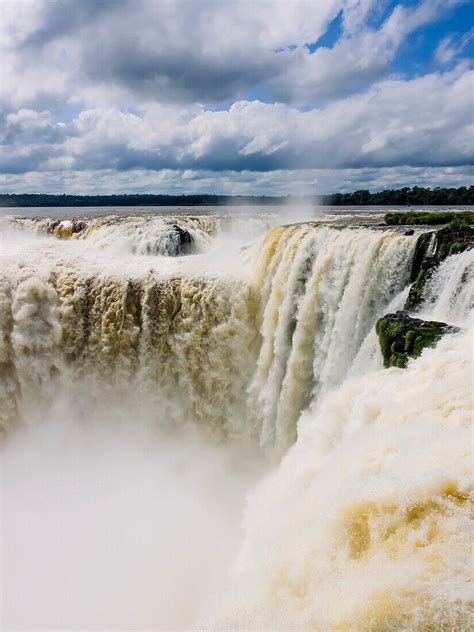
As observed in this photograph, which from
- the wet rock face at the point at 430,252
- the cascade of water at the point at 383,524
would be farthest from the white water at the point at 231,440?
the wet rock face at the point at 430,252

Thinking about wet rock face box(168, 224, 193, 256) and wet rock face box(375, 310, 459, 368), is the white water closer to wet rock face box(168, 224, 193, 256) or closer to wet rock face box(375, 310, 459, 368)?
wet rock face box(375, 310, 459, 368)

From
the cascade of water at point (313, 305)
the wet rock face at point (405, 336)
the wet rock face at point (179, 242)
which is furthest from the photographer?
the wet rock face at point (179, 242)

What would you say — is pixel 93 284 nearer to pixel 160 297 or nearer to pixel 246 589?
pixel 160 297

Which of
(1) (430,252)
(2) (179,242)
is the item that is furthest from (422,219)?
(2) (179,242)

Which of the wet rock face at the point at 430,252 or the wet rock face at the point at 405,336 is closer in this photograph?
the wet rock face at the point at 405,336

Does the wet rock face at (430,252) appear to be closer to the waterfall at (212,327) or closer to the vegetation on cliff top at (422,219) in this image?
the waterfall at (212,327)

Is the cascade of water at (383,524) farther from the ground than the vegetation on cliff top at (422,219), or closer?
closer
